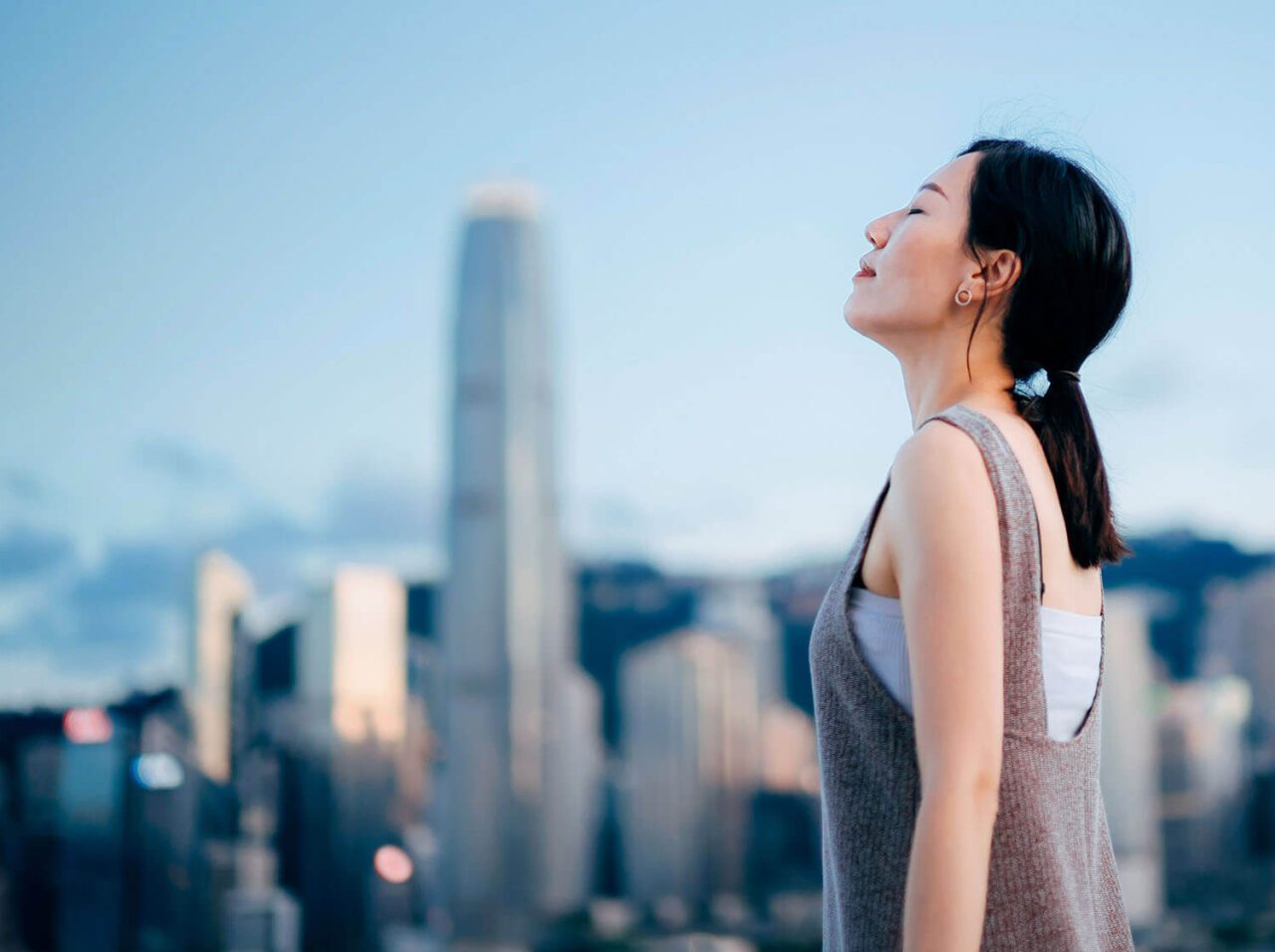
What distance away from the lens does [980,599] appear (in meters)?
0.75

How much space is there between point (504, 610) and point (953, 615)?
1965 cm

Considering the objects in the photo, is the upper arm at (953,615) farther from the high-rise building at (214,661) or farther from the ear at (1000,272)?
the high-rise building at (214,661)

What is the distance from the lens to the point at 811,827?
26.1m

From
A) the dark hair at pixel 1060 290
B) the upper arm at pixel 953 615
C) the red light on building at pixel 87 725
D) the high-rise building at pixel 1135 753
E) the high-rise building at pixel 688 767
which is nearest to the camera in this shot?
the upper arm at pixel 953 615

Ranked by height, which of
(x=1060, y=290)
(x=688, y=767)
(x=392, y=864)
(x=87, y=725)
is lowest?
(x=392, y=864)

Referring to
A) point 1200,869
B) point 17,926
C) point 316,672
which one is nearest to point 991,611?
point 17,926

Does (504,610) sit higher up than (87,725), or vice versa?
(504,610)

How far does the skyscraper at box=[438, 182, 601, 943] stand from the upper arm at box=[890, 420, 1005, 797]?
63.0 ft

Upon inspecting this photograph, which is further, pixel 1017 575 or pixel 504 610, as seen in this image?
pixel 504 610

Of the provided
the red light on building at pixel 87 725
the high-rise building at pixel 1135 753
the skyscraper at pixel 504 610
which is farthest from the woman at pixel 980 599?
the high-rise building at pixel 1135 753

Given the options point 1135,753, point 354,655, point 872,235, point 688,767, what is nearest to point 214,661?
point 354,655

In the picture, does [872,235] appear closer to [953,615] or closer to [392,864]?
[953,615]

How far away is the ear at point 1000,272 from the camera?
893mm

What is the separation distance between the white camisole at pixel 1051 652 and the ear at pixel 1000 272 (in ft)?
0.71
